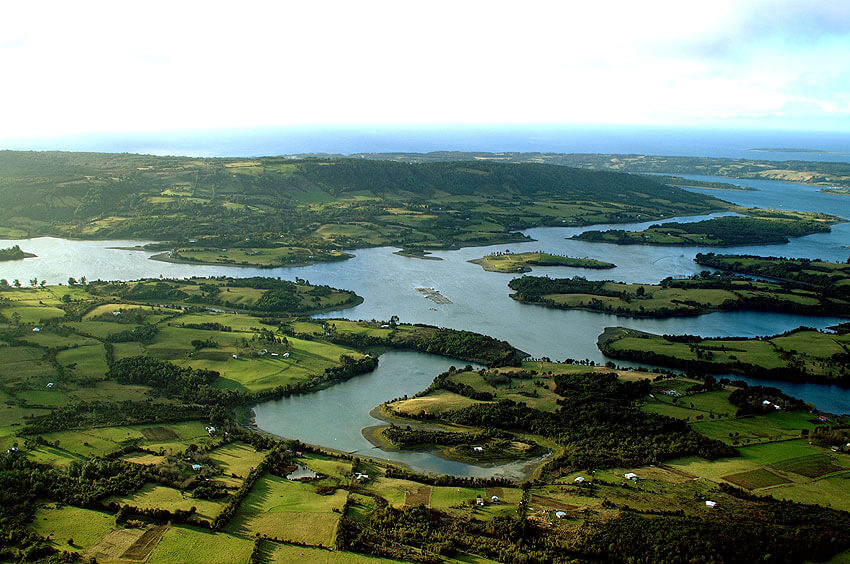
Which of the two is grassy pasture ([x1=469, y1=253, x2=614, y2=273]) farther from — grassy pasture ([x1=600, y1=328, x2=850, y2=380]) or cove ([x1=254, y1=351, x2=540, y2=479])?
cove ([x1=254, y1=351, x2=540, y2=479])

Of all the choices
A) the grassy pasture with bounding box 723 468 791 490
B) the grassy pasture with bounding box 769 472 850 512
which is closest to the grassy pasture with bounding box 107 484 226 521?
the grassy pasture with bounding box 723 468 791 490

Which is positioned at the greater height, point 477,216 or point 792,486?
point 477,216

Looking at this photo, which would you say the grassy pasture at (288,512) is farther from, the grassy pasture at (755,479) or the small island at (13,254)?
the small island at (13,254)

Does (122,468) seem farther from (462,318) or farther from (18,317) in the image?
(462,318)

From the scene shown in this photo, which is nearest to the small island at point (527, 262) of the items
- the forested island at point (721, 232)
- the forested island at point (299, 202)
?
the forested island at point (299, 202)

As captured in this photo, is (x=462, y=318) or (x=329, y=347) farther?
(x=462, y=318)

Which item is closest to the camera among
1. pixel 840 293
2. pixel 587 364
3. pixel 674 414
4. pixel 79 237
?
pixel 674 414

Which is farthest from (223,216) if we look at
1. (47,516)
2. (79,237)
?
(47,516)
